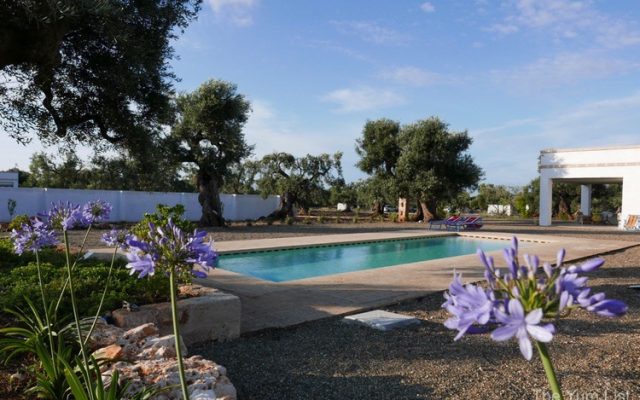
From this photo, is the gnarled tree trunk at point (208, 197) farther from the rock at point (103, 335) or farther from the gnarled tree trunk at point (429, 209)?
the rock at point (103, 335)

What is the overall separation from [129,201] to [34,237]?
21848 millimetres

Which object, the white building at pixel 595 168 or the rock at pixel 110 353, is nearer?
the rock at pixel 110 353

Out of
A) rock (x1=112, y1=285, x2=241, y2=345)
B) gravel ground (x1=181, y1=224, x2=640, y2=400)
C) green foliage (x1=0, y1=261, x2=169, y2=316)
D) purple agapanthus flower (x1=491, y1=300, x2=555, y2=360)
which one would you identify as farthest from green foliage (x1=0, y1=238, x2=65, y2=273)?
purple agapanthus flower (x1=491, y1=300, x2=555, y2=360)

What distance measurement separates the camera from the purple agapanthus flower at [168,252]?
4.98 ft

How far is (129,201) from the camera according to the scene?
908 inches

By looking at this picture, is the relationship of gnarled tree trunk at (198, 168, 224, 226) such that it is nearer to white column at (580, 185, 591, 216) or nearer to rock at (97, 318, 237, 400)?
rock at (97, 318, 237, 400)

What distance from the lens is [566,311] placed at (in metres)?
1.11

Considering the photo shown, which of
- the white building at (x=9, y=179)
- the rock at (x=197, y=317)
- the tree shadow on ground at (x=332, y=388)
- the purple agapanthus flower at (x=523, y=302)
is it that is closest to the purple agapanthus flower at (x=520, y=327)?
the purple agapanthus flower at (x=523, y=302)

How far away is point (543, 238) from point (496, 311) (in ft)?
A: 55.7

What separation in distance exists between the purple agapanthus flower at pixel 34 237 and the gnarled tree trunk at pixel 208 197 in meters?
16.6

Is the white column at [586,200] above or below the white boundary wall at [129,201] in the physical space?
above

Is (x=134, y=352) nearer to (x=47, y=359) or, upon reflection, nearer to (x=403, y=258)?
(x=47, y=359)

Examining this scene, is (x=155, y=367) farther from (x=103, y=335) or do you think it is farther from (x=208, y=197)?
(x=208, y=197)

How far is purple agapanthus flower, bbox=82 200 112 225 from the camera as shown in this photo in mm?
2729
